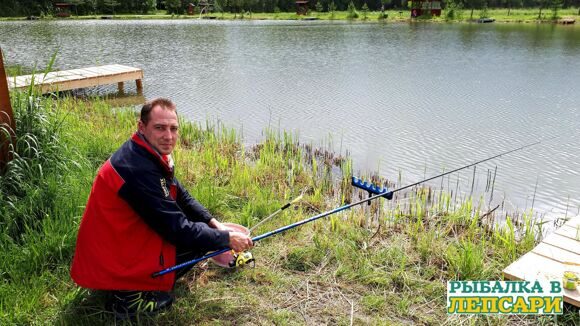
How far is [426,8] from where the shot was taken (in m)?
47.8

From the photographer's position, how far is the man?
2.18 meters

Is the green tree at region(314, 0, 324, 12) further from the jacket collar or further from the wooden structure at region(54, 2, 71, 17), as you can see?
the jacket collar

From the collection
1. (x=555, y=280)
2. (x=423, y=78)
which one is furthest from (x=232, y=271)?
(x=423, y=78)

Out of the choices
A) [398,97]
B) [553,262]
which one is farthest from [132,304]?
[398,97]

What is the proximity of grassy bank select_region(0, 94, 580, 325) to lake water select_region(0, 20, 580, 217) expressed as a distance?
1.89 m

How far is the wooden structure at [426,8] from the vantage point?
46.8 metres

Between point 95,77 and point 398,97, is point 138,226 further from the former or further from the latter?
point 398,97

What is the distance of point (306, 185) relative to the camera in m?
4.91

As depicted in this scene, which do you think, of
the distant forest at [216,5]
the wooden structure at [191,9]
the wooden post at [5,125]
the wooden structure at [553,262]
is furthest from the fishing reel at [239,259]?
the wooden structure at [191,9]

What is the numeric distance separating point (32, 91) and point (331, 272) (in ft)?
9.00

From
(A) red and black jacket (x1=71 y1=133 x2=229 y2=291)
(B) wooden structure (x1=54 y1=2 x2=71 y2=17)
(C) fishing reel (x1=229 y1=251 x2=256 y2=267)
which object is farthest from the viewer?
(B) wooden structure (x1=54 y1=2 x2=71 y2=17)

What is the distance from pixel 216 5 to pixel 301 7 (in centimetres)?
1018

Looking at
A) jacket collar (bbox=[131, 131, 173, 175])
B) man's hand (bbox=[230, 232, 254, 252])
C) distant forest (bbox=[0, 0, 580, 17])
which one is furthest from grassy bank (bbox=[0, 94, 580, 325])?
distant forest (bbox=[0, 0, 580, 17])

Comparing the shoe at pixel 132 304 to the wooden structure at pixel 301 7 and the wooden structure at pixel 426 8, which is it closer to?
the wooden structure at pixel 426 8
